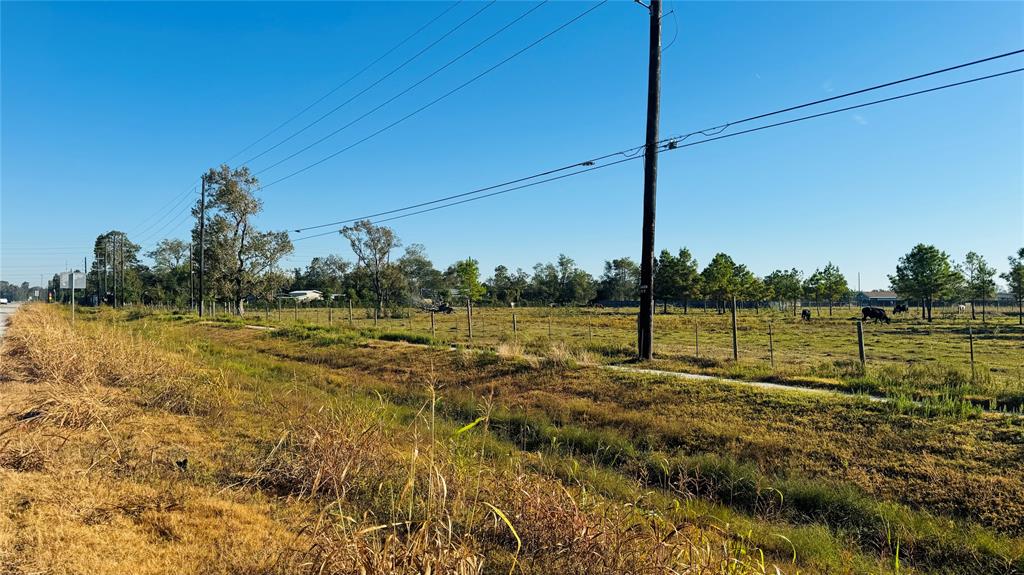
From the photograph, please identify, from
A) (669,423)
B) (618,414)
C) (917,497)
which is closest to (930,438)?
(917,497)

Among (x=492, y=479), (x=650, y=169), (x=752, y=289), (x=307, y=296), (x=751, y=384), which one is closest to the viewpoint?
(x=492, y=479)

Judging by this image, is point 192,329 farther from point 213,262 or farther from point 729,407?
point 729,407

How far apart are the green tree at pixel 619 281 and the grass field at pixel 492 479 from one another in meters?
105

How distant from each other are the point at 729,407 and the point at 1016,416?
15.5 ft

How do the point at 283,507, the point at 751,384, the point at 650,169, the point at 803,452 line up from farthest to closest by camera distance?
the point at 650,169 < the point at 751,384 < the point at 803,452 < the point at 283,507

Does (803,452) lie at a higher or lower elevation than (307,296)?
lower

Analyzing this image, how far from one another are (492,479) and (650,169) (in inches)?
517

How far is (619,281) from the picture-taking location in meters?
121

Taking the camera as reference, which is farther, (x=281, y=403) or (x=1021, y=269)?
(x=1021, y=269)

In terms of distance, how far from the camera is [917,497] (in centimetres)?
773

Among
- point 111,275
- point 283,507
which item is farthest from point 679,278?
point 111,275

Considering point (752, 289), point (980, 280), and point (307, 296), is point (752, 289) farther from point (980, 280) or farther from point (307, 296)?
point (307, 296)

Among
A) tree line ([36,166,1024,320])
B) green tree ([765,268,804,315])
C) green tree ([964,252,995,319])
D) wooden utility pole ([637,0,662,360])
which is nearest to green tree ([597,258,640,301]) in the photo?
tree line ([36,166,1024,320])

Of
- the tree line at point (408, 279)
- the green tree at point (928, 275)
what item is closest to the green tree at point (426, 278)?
the tree line at point (408, 279)
